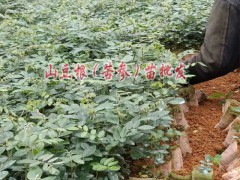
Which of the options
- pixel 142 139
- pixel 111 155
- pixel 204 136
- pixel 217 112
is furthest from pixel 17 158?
pixel 217 112

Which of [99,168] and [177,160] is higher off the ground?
[99,168]

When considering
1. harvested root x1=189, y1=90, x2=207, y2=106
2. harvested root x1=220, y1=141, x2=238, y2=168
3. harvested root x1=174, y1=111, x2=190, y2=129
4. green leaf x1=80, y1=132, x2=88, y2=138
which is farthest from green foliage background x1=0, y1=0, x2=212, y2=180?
harvested root x1=189, y1=90, x2=207, y2=106

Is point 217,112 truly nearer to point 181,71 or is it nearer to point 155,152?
point 181,71

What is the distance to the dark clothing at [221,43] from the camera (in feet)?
9.23

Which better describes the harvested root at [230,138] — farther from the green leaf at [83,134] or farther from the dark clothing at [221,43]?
the green leaf at [83,134]

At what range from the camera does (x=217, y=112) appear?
2.87 m

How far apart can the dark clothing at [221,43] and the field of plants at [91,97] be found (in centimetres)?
23

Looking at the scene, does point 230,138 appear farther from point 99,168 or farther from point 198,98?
point 99,168

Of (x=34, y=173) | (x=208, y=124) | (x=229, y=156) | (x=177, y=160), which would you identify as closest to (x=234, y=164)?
(x=229, y=156)

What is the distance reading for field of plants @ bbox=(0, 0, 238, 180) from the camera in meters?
1.63

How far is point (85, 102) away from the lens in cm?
204

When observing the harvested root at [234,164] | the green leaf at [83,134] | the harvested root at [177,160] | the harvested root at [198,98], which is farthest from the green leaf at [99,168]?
the harvested root at [198,98]

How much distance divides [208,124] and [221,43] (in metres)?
0.58

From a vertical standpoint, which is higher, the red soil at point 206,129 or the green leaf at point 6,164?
the green leaf at point 6,164
